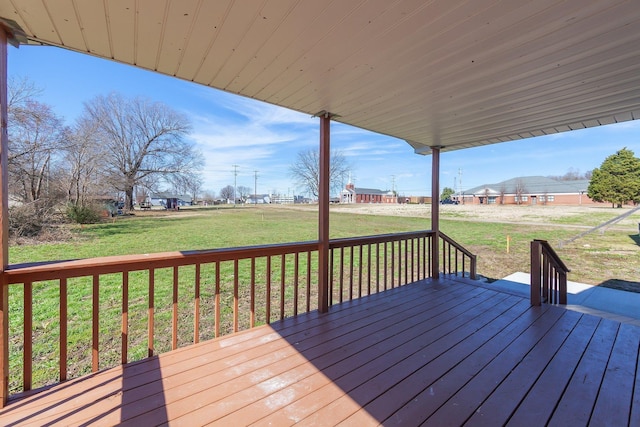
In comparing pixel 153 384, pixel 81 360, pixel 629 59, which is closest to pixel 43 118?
pixel 81 360

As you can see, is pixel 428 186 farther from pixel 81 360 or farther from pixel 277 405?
pixel 81 360

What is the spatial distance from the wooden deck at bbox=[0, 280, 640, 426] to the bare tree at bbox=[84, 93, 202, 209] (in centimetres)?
1683

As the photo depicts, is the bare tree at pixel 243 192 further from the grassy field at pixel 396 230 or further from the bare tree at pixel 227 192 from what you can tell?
the grassy field at pixel 396 230

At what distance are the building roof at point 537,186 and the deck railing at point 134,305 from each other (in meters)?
22.6

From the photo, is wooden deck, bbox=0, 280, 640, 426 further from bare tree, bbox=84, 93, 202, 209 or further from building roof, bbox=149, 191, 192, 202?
building roof, bbox=149, 191, 192, 202

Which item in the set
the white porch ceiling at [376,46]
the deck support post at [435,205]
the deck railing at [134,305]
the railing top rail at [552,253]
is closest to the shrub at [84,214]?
the deck railing at [134,305]

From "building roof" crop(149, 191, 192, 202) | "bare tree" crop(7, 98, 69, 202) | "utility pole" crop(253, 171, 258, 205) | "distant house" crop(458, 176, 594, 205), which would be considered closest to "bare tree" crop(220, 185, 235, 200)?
"utility pole" crop(253, 171, 258, 205)

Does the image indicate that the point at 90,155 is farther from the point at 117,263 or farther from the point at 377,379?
the point at 377,379

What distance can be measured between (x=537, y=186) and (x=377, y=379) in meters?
29.7

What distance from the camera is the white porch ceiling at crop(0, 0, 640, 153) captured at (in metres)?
1.29

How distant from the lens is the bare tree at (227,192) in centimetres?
1546

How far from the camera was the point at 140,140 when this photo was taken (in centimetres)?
1812

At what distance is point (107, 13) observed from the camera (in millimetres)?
1311

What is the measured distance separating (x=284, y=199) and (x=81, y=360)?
1116 cm
